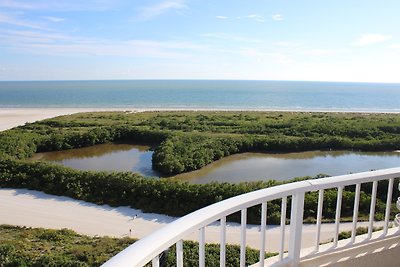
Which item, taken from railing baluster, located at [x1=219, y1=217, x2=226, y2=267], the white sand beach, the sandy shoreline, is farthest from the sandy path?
the sandy shoreline

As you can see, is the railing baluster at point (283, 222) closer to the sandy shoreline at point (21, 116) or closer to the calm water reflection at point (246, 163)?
the calm water reflection at point (246, 163)

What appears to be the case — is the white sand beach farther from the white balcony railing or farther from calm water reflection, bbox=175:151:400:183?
the white balcony railing

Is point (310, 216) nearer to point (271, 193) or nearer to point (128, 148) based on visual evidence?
point (271, 193)

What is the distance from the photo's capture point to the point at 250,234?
34.5 ft

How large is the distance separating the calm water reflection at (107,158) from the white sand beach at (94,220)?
17.0 feet

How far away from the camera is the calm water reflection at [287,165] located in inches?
687

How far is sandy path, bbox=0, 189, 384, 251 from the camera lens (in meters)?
10.3

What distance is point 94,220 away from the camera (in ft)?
38.8

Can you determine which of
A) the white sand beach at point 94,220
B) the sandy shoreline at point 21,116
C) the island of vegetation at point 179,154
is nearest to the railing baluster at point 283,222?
the white sand beach at point 94,220

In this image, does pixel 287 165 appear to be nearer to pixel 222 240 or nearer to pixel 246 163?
pixel 246 163

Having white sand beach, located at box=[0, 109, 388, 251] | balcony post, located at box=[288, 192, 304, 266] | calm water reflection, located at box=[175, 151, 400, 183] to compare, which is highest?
balcony post, located at box=[288, 192, 304, 266]

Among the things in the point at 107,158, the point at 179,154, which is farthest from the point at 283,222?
the point at 107,158

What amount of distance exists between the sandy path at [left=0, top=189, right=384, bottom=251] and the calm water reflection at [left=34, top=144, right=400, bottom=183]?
4964 millimetres

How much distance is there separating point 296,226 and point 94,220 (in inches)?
412
